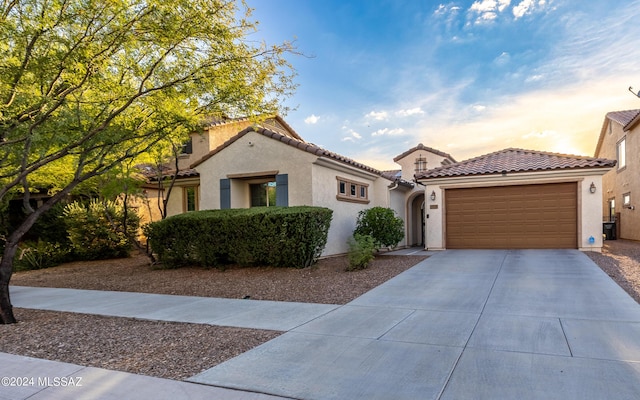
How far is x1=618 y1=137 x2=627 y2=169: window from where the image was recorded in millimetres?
19484

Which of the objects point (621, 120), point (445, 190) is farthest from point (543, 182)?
point (621, 120)

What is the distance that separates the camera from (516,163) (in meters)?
14.7

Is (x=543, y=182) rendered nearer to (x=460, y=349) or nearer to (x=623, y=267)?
(x=623, y=267)

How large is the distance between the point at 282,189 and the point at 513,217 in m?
8.60

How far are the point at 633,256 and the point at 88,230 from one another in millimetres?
19072

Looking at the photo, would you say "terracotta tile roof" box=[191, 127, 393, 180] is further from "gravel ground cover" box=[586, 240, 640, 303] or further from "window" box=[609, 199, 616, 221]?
"window" box=[609, 199, 616, 221]

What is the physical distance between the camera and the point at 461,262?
11.3 m

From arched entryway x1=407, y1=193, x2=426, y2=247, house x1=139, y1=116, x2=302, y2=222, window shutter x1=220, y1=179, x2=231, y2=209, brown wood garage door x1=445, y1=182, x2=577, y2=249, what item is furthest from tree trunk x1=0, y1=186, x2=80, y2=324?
arched entryway x1=407, y1=193, x2=426, y2=247

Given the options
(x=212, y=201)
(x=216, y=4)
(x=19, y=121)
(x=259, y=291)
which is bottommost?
(x=259, y=291)

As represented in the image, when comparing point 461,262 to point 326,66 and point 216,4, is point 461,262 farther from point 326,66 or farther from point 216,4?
point 216,4

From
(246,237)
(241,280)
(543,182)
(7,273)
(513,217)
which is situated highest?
(543,182)

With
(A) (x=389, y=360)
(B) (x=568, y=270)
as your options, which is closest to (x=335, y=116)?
(B) (x=568, y=270)

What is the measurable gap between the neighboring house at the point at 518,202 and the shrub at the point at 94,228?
12.1 m

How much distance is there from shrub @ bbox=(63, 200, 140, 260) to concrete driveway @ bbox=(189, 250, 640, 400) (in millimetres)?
11817
